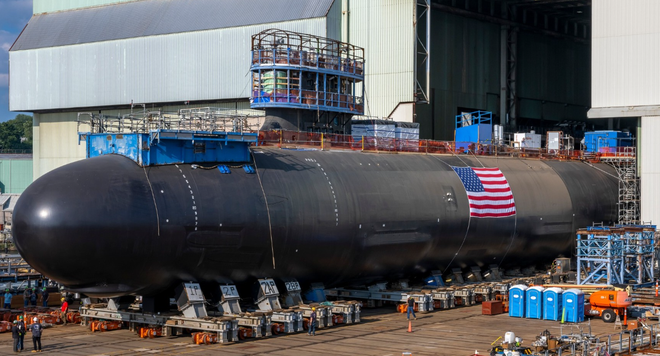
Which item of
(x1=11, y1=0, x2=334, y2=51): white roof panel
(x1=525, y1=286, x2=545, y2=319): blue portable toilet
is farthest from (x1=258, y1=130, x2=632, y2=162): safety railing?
(x1=11, y1=0, x2=334, y2=51): white roof panel

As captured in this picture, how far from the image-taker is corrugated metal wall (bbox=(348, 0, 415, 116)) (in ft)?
193

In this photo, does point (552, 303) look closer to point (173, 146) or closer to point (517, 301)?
point (517, 301)

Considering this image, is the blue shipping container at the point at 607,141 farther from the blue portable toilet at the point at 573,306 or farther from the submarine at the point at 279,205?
the blue portable toilet at the point at 573,306

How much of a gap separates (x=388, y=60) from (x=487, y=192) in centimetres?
1812

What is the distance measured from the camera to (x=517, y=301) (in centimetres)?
3734

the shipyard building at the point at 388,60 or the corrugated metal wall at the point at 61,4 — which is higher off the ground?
the corrugated metal wall at the point at 61,4

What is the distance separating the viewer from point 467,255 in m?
43.0

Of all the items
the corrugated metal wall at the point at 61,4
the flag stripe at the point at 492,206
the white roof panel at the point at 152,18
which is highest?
the corrugated metal wall at the point at 61,4

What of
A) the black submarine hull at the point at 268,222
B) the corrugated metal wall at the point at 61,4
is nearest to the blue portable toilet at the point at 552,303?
the black submarine hull at the point at 268,222

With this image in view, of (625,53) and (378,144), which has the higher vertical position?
(625,53)

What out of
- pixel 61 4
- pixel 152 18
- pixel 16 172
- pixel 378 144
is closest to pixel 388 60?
pixel 378 144

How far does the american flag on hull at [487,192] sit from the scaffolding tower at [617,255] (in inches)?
161

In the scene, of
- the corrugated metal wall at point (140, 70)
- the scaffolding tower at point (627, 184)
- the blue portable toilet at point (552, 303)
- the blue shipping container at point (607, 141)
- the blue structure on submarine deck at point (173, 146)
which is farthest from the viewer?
the corrugated metal wall at point (140, 70)

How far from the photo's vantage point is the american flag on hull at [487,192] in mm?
43531
